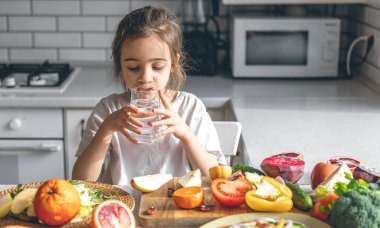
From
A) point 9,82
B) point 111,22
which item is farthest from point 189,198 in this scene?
point 111,22

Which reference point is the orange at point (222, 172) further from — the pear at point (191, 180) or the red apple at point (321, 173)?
the red apple at point (321, 173)

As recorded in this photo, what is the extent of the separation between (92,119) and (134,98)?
0.43m

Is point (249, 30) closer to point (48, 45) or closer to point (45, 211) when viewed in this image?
point (48, 45)

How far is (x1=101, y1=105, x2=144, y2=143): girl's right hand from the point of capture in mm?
1575

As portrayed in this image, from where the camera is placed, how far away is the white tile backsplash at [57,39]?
3418 millimetres

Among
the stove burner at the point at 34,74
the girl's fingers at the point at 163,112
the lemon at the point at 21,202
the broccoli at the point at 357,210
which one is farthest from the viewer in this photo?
the stove burner at the point at 34,74

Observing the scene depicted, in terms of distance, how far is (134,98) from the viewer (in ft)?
5.22

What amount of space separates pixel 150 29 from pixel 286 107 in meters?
1.00

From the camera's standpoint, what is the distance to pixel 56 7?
338cm

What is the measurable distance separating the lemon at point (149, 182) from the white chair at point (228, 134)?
600mm

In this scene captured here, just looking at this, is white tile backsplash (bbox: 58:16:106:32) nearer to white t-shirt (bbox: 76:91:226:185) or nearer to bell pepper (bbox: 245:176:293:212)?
white t-shirt (bbox: 76:91:226:185)

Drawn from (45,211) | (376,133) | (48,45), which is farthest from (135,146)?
(48,45)

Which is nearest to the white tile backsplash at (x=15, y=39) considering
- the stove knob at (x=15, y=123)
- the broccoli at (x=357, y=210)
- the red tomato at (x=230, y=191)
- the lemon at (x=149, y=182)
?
the stove knob at (x=15, y=123)

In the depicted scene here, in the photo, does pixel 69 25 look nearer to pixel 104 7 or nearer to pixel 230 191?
pixel 104 7
